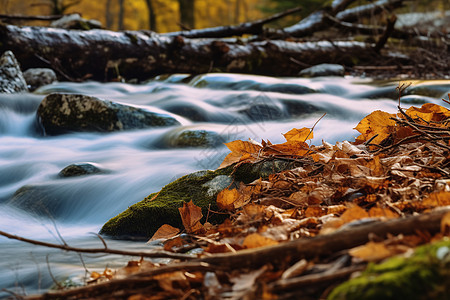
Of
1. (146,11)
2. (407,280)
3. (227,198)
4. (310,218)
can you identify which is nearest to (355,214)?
(310,218)

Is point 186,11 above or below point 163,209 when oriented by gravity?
above

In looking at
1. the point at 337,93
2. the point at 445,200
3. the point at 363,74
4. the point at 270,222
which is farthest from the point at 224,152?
the point at 363,74

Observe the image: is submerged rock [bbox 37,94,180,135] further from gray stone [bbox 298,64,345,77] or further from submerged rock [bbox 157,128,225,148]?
gray stone [bbox 298,64,345,77]

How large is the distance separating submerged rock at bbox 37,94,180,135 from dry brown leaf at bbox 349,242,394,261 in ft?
14.6

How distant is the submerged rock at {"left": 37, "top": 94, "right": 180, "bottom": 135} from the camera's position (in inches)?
→ 207

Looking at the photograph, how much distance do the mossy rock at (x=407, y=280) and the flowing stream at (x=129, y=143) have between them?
1.14 meters

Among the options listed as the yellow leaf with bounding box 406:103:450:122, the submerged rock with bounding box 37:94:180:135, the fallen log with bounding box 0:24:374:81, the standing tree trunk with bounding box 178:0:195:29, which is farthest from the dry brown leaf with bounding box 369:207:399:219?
the standing tree trunk with bounding box 178:0:195:29

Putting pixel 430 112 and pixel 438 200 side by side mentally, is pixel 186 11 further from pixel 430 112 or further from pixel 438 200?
pixel 438 200

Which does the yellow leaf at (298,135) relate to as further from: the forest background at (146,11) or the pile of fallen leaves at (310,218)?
the forest background at (146,11)

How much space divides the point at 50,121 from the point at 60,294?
453 cm

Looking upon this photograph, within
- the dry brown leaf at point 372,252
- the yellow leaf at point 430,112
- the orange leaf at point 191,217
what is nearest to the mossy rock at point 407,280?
the dry brown leaf at point 372,252

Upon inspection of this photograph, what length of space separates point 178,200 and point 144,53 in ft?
21.0

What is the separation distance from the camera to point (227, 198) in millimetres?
2303

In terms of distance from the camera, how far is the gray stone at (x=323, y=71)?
890 cm
